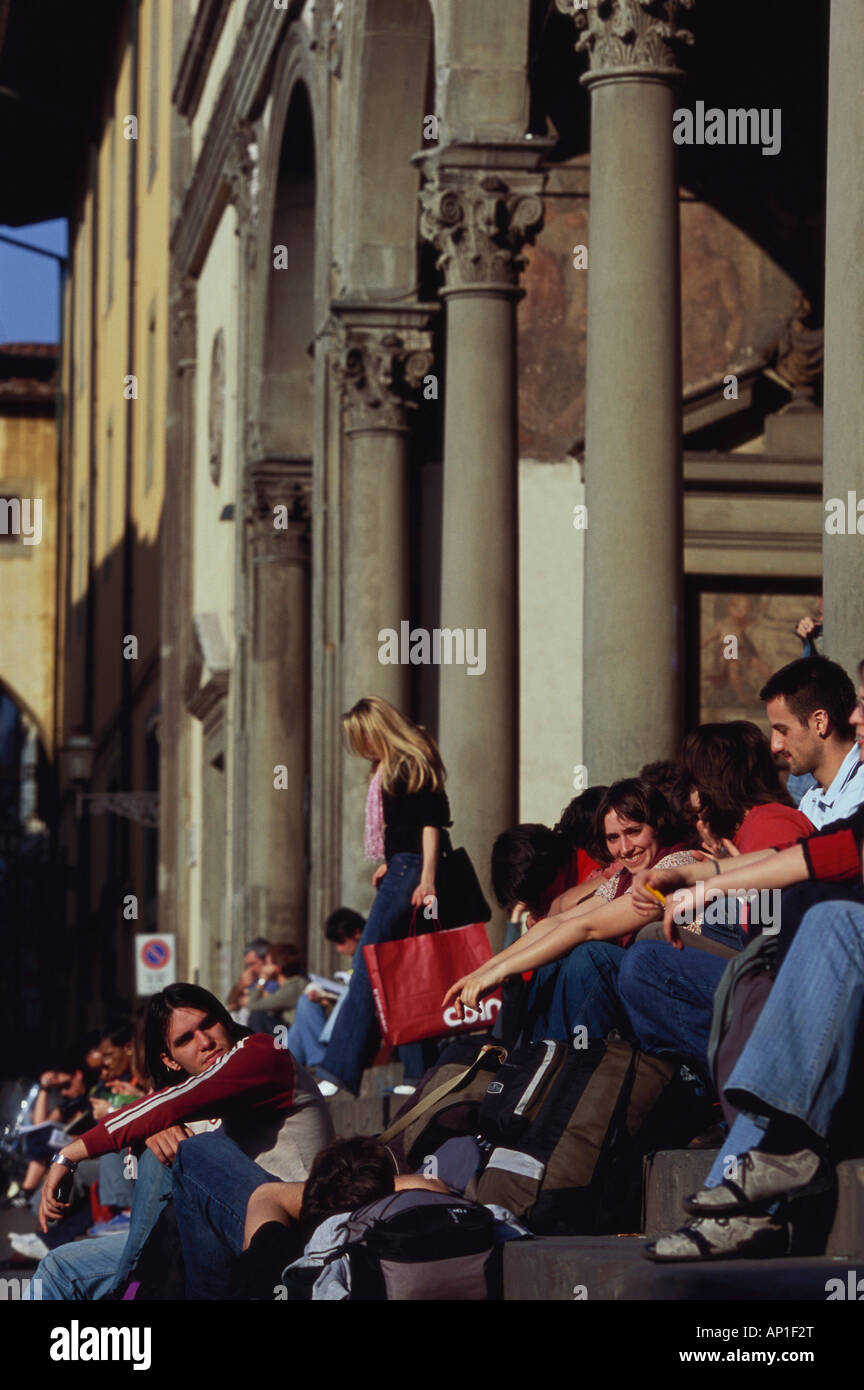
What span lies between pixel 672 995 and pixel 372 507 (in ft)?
32.5

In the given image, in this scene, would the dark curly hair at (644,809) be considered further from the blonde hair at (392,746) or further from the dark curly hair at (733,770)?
the blonde hair at (392,746)

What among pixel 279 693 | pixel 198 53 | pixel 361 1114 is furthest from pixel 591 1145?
pixel 198 53

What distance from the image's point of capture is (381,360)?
1611 cm

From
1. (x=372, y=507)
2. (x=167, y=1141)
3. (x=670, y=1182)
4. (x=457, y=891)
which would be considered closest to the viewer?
(x=670, y=1182)

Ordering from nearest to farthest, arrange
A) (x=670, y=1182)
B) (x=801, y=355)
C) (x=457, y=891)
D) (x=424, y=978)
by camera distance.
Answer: (x=670, y=1182) → (x=424, y=978) → (x=457, y=891) → (x=801, y=355)

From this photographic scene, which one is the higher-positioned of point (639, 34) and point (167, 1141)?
point (639, 34)

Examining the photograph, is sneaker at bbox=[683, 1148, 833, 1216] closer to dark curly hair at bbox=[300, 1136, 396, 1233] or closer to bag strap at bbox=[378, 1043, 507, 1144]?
dark curly hair at bbox=[300, 1136, 396, 1233]

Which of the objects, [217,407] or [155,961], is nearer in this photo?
[155,961]

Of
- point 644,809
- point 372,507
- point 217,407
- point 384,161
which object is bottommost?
point 644,809

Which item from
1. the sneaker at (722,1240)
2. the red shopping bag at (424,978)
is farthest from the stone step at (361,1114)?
the sneaker at (722,1240)

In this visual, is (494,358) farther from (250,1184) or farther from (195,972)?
(195,972)

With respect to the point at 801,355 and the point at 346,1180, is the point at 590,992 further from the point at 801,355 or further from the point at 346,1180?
the point at 801,355

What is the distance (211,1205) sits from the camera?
7.29 m

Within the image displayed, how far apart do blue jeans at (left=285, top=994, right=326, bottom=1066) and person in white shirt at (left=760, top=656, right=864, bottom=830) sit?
7238mm
